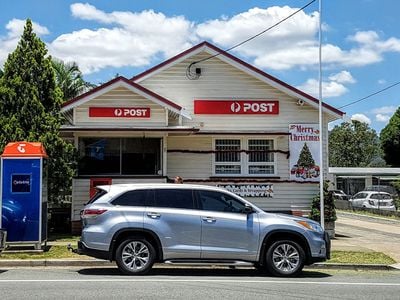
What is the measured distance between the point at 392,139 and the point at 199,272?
142 ft

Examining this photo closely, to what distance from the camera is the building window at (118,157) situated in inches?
711

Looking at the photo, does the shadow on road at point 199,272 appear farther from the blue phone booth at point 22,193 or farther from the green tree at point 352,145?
the green tree at point 352,145

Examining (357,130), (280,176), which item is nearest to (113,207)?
(280,176)

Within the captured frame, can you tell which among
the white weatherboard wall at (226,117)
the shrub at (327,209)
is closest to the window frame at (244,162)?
the white weatherboard wall at (226,117)

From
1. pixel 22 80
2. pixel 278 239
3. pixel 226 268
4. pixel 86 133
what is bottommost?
pixel 226 268

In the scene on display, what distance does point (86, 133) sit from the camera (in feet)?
58.4

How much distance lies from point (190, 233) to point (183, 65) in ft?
33.4

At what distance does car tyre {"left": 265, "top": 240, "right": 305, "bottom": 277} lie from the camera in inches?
434

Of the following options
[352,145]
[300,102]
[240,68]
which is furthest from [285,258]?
[352,145]

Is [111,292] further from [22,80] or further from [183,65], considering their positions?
[183,65]

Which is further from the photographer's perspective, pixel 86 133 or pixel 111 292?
pixel 86 133

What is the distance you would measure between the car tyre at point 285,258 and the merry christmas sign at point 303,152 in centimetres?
872

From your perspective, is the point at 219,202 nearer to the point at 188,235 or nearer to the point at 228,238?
the point at 228,238

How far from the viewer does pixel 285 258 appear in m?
11.1
